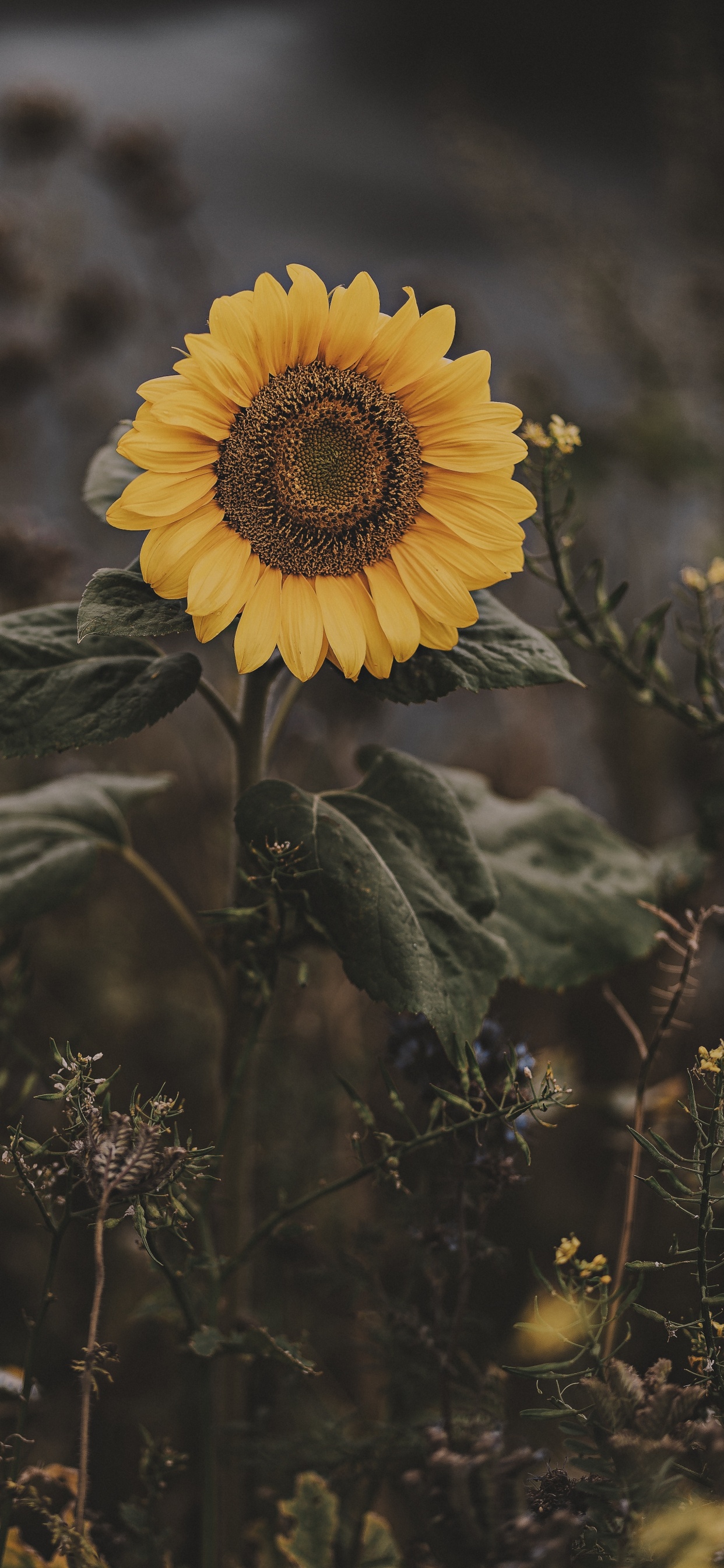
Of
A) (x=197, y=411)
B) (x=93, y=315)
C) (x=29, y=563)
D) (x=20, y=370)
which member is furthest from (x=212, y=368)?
(x=93, y=315)

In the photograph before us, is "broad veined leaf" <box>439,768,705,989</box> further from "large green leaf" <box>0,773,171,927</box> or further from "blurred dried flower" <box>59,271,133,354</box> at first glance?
"blurred dried flower" <box>59,271,133,354</box>

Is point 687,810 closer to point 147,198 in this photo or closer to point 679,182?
point 679,182

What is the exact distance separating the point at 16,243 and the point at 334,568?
0.84 meters

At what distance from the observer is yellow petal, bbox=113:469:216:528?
0.36m

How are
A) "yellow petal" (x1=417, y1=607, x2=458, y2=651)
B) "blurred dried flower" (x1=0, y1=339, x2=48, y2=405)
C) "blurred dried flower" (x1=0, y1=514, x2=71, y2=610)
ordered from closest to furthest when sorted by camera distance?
"yellow petal" (x1=417, y1=607, x2=458, y2=651)
"blurred dried flower" (x1=0, y1=514, x2=71, y2=610)
"blurred dried flower" (x1=0, y1=339, x2=48, y2=405)

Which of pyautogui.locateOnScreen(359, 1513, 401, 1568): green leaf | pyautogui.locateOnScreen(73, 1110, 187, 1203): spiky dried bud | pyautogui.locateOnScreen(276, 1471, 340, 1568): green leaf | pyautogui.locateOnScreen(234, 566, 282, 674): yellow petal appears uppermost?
pyautogui.locateOnScreen(234, 566, 282, 674): yellow petal

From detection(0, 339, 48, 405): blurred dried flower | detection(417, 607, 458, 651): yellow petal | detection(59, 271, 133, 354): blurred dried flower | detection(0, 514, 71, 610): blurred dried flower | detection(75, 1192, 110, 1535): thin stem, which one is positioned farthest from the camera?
detection(59, 271, 133, 354): blurred dried flower

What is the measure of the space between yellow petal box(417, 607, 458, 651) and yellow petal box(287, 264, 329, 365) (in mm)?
105

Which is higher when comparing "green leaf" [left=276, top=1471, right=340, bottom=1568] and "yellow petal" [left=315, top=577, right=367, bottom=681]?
Answer: "yellow petal" [left=315, top=577, right=367, bottom=681]

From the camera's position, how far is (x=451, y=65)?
112 cm

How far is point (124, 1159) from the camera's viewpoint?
12.3 inches

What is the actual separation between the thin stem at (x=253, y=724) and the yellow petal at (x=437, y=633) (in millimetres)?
88

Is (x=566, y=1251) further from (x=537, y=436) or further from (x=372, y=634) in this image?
Answer: (x=537, y=436)

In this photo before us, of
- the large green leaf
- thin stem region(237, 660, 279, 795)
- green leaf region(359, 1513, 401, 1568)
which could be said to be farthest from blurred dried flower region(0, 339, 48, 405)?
green leaf region(359, 1513, 401, 1568)
